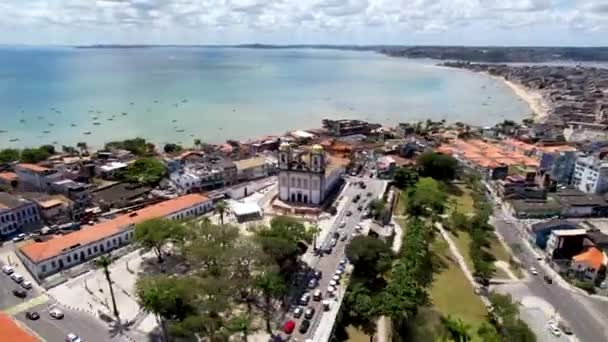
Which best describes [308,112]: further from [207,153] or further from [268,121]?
[207,153]

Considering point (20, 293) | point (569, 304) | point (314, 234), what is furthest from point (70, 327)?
point (569, 304)

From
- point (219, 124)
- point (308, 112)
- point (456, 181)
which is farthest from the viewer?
point (308, 112)

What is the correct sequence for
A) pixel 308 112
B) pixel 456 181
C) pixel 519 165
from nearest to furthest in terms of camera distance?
1. pixel 456 181
2. pixel 519 165
3. pixel 308 112

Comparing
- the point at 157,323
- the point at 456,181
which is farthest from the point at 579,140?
the point at 157,323

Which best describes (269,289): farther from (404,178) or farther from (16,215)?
(404,178)

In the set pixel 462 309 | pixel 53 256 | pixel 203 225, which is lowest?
pixel 462 309

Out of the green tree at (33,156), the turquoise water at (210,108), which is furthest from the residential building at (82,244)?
the turquoise water at (210,108)

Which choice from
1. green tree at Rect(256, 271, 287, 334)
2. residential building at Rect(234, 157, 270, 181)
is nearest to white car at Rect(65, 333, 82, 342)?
green tree at Rect(256, 271, 287, 334)

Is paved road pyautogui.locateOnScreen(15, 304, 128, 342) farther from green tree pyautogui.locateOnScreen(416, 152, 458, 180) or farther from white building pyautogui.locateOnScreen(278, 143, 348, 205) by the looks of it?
green tree pyautogui.locateOnScreen(416, 152, 458, 180)
